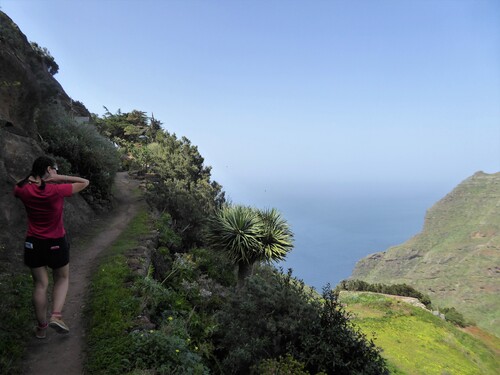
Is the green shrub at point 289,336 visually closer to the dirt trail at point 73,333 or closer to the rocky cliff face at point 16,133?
the dirt trail at point 73,333

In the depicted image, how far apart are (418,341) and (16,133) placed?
20.3 meters

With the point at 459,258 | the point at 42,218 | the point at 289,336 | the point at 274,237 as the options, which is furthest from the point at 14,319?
the point at 459,258

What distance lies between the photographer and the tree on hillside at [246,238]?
14.5 meters

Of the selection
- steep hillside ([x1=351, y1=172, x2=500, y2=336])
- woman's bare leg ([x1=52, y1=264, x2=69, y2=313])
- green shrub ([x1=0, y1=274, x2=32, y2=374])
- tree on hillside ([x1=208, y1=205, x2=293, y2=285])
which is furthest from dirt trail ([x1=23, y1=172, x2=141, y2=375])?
steep hillside ([x1=351, y1=172, x2=500, y2=336])

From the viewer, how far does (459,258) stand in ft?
296

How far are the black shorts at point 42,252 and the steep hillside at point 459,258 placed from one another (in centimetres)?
6523

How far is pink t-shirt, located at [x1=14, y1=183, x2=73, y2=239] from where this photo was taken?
15.2 feet

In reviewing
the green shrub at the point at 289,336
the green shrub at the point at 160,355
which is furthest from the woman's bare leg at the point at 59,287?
the green shrub at the point at 289,336

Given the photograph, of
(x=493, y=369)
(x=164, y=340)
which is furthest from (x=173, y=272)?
(x=493, y=369)

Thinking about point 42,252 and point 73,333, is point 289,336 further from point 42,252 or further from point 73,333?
point 42,252

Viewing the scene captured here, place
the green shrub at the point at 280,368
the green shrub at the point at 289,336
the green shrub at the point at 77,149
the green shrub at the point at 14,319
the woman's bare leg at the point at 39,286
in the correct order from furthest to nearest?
the green shrub at the point at 77,149
the green shrub at the point at 289,336
the green shrub at the point at 280,368
the woman's bare leg at the point at 39,286
the green shrub at the point at 14,319

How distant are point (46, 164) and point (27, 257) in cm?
125

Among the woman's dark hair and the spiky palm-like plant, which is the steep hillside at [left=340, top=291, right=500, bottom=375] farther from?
the woman's dark hair

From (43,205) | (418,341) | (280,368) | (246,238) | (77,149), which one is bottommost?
(280,368)
